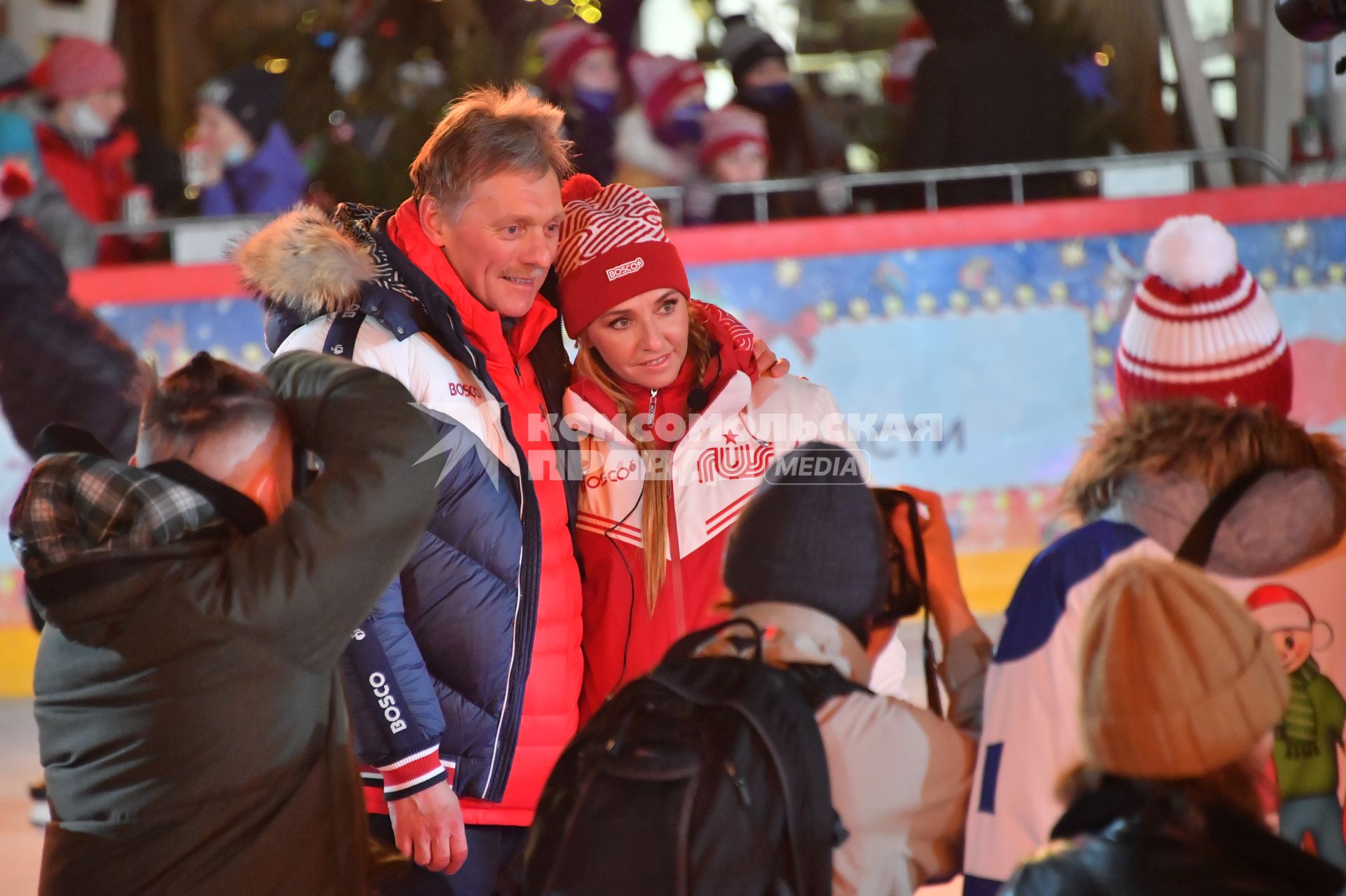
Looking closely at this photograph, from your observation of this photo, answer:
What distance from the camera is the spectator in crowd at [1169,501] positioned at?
67.1 inches

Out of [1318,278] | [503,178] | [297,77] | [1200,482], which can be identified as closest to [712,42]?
[297,77]

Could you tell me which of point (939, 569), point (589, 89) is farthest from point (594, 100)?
point (939, 569)

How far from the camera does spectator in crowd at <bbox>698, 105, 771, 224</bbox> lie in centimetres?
597

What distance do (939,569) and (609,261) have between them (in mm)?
985

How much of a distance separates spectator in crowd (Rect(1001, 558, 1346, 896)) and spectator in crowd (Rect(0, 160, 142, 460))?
12.0ft

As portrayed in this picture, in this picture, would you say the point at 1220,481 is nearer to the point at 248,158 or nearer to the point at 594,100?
the point at 594,100

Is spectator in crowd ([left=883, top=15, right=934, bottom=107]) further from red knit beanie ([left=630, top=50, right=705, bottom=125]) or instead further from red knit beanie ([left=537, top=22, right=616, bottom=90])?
red knit beanie ([left=537, top=22, right=616, bottom=90])

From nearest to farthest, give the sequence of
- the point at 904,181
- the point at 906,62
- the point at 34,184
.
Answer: the point at 34,184 → the point at 904,181 → the point at 906,62

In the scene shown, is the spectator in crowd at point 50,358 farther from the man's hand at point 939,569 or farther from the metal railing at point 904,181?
the man's hand at point 939,569

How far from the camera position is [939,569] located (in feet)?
6.15

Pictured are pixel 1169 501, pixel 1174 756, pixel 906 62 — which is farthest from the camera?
pixel 906 62

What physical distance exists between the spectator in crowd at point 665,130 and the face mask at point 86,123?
2387mm

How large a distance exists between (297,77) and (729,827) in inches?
237

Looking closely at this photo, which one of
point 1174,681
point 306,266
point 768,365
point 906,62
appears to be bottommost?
point 1174,681
